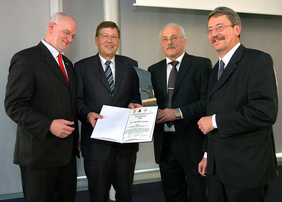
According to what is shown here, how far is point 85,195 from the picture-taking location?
3.34 m

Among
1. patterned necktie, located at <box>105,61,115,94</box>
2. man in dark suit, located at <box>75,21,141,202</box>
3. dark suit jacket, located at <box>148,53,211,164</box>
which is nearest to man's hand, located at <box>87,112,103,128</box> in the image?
Result: man in dark suit, located at <box>75,21,141,202</box>

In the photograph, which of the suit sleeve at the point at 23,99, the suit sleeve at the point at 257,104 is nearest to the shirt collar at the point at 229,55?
the suit sleeve at the point at 257,104

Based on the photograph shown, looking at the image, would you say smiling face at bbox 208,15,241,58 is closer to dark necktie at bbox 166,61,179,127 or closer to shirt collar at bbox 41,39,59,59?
dark necktie at bbox 166,61,179,127

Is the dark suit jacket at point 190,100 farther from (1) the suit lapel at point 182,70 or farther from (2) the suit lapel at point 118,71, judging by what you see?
(2) the suit lapel at point 118,71

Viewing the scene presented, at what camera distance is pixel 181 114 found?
2.15 m

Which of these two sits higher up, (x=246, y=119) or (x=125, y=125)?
(x=246, y=119)

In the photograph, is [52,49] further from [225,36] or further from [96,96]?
[225,36]

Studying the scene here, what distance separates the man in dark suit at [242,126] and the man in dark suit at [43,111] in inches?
42.9

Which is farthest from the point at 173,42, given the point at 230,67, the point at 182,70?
the point at 230,67

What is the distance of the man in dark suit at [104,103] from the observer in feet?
6.97

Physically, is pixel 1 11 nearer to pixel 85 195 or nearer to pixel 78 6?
pixel 78 6

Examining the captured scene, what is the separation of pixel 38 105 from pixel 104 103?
561 millimetres

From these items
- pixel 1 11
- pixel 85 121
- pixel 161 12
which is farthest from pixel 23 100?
pixel 161 12

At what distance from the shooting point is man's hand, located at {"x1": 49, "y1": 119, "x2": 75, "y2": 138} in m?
1.79
